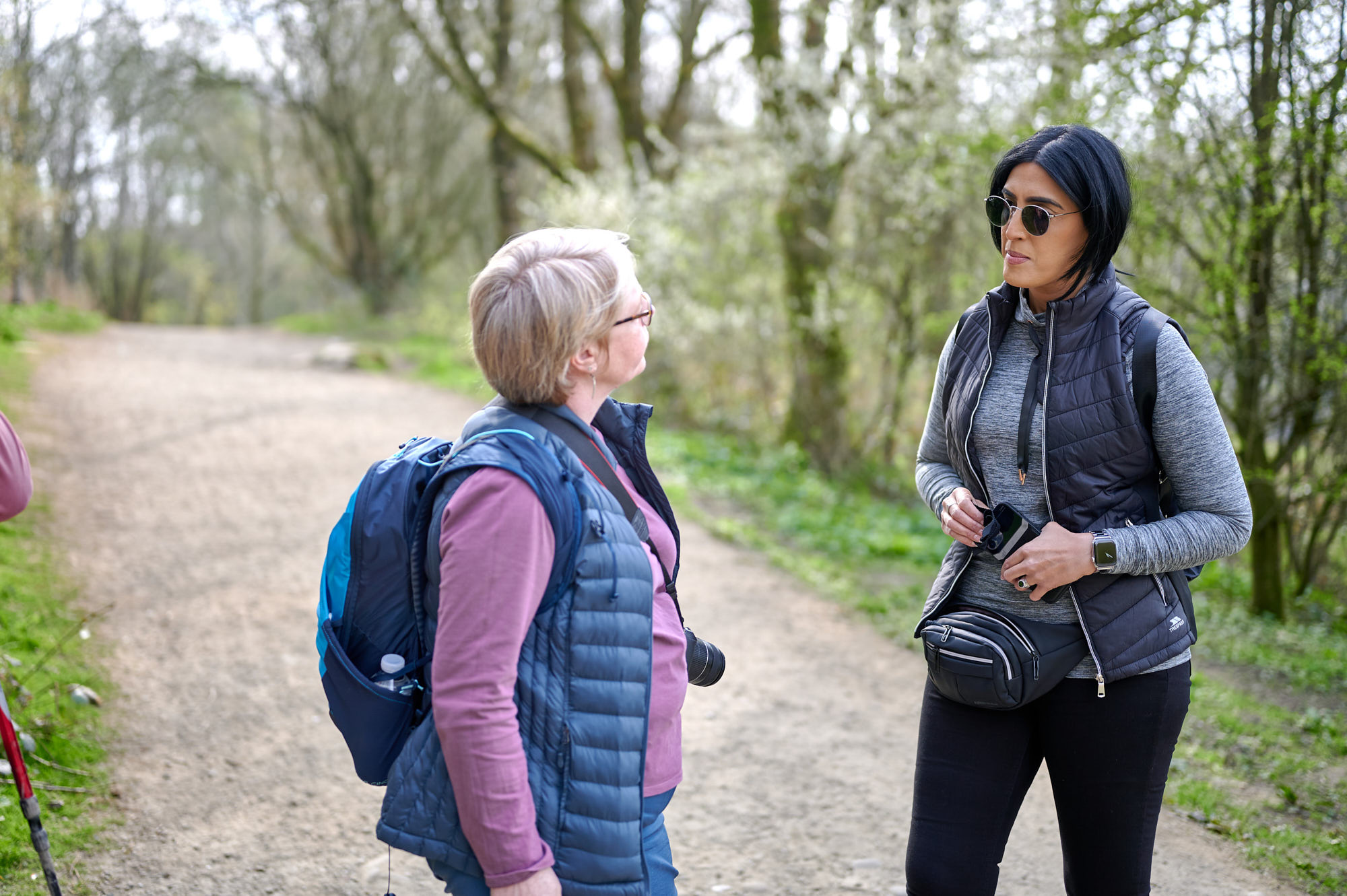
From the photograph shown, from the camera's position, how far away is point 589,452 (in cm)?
174

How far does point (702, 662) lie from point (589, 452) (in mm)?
511

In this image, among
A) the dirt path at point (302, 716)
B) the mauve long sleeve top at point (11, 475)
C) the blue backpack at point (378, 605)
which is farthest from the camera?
the dirt path at point (302, 716)

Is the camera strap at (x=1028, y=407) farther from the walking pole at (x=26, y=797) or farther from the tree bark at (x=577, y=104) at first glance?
the tree bark at (x=577, y=104)

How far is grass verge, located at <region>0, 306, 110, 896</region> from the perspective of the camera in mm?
3020

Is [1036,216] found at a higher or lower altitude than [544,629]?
higher

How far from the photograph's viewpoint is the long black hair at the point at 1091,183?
6.76 feet

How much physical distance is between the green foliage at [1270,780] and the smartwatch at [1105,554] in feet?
6.70

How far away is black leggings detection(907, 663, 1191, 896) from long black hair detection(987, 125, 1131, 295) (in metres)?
0.87

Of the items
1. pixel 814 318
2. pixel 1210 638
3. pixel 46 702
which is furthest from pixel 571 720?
pixel 814 318

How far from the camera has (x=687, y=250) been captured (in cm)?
1093

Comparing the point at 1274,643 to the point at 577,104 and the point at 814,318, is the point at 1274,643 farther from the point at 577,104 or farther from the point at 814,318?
the point at 577,104

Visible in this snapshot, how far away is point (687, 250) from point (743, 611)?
5.76 meters

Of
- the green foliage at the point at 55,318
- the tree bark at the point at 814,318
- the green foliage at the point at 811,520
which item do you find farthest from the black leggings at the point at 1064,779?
the green foliage at the point at 55,318

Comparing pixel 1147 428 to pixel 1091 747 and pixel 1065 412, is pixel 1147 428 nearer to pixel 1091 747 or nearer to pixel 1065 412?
pixel 1065 412
